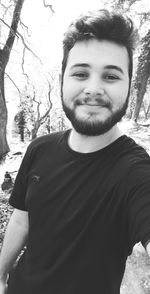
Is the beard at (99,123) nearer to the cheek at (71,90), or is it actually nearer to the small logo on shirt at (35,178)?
the cheek at (71,90)

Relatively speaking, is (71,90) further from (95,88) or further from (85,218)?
(85,218)

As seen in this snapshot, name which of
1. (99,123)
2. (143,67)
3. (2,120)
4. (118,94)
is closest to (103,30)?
(118,94)

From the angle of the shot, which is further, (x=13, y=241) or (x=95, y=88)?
(x=13, y=241)

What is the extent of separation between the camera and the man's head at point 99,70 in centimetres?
136

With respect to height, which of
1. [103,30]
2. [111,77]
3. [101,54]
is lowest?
[111,77]

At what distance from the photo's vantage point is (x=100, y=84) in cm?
137

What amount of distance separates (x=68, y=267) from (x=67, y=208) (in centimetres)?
33

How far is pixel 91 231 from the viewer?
1.31m

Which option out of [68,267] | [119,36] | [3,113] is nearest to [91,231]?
[68,267]

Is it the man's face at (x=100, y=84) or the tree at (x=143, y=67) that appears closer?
the man's face at (x=100, y=84)

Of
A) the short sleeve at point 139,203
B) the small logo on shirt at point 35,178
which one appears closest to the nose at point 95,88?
the short sleeve at point 139,203

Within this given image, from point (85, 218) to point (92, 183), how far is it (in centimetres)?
19

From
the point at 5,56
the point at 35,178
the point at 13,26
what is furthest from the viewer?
the point at 5,56

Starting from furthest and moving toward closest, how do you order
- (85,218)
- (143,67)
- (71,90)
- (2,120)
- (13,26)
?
(143,67) → (2,120) → (13,26) → (71,90) → (85,218)
